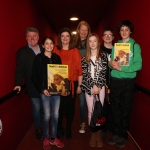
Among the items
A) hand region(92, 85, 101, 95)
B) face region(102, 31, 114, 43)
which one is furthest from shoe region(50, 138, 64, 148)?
Answer: face region(102, 31, 114, 43)

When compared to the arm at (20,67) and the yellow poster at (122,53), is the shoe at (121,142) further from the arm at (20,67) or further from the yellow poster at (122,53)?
the arm at (20,67)

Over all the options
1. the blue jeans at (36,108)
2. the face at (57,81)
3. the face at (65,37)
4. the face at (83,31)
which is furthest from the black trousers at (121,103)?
the blue jeans at (36,108)

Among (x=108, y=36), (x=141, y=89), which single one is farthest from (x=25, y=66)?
Answer: (x=141, y=89)

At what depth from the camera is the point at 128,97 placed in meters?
2.47

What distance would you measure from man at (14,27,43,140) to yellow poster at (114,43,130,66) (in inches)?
48.9

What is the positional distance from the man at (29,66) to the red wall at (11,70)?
0.08 m

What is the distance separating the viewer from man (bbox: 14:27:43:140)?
8.44 ft

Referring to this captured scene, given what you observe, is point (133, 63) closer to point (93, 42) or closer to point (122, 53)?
point (122, 53)

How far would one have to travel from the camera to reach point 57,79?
2.36 meters

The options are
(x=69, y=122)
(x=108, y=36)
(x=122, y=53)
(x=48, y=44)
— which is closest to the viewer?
(x=122, y=53)

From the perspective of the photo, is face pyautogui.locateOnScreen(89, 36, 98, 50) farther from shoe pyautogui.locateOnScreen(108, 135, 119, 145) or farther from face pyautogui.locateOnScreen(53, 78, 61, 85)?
shoe pyautogui.locateOnScreen(108, 135, 119, 145)

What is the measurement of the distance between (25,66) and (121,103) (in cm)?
149

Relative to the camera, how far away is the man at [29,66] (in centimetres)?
257

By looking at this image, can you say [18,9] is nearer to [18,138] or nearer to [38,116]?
[38,116]
